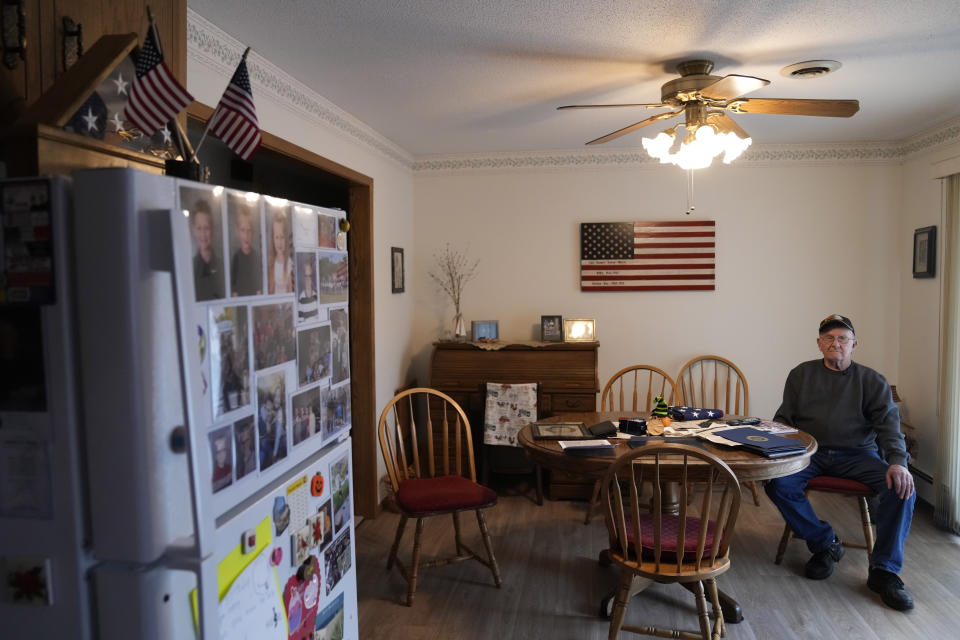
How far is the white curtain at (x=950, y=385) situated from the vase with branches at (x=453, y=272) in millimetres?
2961

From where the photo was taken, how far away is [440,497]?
289cm

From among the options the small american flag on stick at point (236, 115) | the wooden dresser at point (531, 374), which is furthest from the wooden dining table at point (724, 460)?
the small american flag on stick at point (236, 115)

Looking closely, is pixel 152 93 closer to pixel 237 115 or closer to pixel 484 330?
pixel 237 115

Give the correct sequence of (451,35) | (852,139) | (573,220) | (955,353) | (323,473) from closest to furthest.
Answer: (323,473)
(451,35)
(955,353)
(852,139)
(573,220)

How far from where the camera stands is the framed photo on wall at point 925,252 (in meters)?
3.99

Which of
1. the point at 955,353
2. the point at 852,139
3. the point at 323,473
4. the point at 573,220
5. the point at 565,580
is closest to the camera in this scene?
the point at 323,473

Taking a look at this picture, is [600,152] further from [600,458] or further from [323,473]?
[323,473]

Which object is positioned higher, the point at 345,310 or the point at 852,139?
the point at 852,139

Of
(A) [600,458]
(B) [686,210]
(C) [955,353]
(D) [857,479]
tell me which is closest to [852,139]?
(B) [686,210]

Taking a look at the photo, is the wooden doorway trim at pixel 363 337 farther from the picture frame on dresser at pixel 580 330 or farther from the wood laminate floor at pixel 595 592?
the picture frame on dresser at pixel 580 330

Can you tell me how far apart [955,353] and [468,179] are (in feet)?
10.7

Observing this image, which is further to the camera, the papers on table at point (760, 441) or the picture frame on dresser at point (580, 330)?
the picture frame on dresser at point (580, 330)

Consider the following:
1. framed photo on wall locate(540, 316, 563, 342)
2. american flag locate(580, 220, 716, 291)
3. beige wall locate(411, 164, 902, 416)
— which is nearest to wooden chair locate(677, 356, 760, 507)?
beige wall locate(411, 164, 902, 416)

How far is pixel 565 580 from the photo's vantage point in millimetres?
3131
